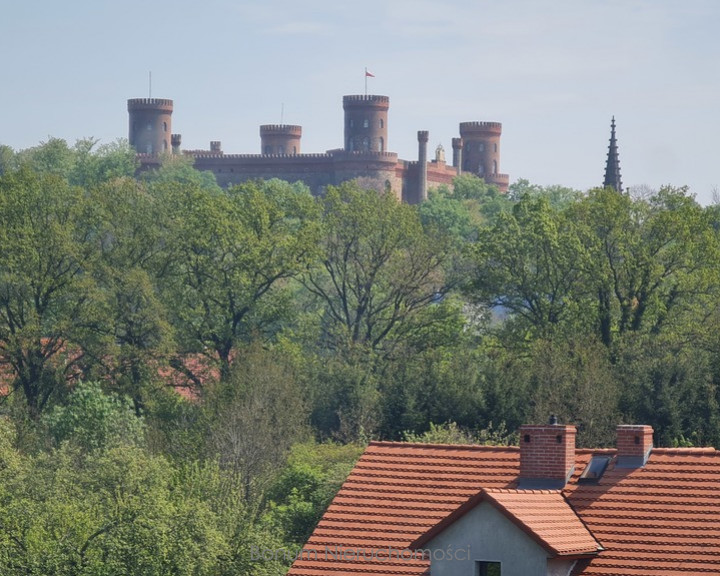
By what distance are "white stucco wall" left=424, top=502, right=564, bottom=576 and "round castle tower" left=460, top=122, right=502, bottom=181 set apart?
14899 centimetres

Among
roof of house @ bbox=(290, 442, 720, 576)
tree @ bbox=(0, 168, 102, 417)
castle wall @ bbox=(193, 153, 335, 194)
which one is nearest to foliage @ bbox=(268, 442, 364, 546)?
roof of house @ bbox=(290, 442, 720, 576)

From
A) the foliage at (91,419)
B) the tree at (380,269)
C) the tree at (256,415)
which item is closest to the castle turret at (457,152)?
the tree at (380,269)

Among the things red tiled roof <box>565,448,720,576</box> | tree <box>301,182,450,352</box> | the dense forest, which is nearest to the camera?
red tiled roof <box>565,448,720,576</box>

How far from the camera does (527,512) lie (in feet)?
64.7

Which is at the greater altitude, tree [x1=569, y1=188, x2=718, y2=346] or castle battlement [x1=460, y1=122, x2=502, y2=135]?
castle battlement [x1=460, y1=122, x2=502, y2=135]

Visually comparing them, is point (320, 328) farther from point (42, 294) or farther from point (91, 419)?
point (91, 419)

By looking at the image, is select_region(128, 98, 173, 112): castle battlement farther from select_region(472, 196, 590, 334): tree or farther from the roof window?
the roof window

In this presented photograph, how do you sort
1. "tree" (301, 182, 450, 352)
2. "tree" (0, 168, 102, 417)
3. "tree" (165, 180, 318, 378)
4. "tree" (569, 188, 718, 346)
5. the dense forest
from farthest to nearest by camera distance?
"tree" (301, 182, 450, 352) → "tree" (165, 180, 318, 378) → "tree" (0, 168, 102, 417) → "tree" (569, 188, 718, 346) → the dense forest

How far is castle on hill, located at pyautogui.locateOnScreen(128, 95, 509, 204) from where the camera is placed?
146125 mm

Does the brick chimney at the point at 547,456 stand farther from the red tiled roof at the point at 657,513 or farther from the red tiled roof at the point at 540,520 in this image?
the red tiled roof at the point at 540,520

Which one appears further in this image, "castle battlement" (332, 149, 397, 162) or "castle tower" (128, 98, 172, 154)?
"castle tower" (128, 98, 172, 154)

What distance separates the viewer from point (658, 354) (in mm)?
51156

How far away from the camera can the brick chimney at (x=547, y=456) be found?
21.2 meters

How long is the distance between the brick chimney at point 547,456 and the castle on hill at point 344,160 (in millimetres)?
119619
